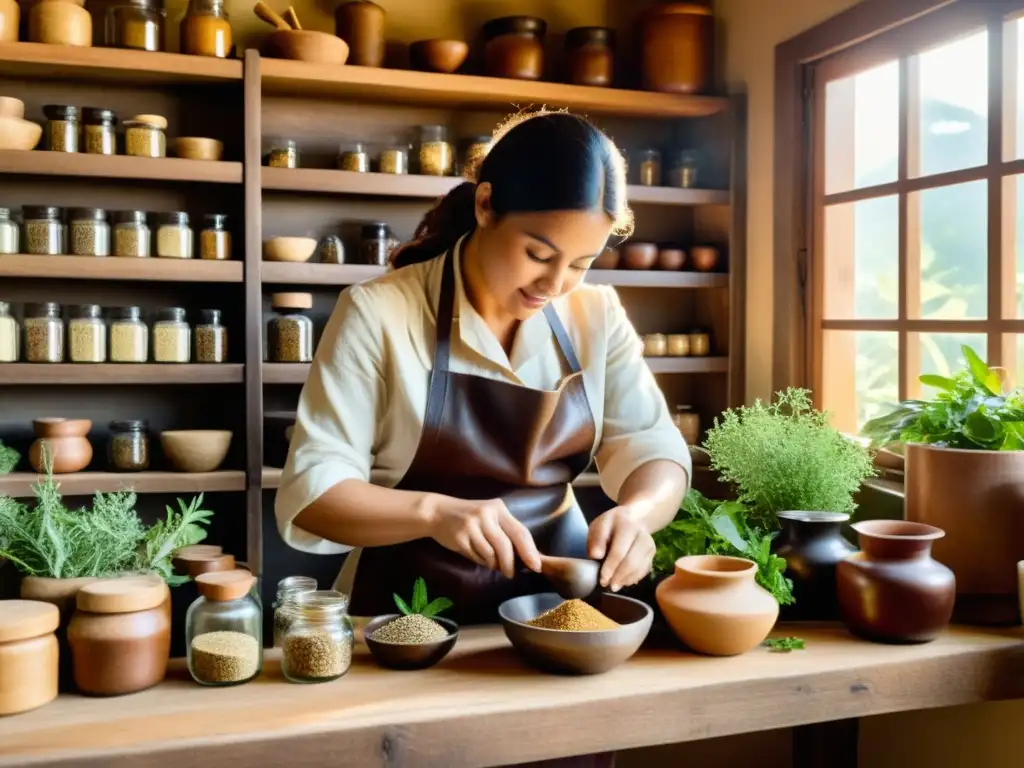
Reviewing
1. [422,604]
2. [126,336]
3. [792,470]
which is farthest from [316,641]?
[126,336]

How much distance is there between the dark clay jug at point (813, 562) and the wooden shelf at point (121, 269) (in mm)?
2002

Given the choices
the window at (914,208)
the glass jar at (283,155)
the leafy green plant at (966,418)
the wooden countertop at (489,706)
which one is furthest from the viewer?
the glass jar at (283,155)

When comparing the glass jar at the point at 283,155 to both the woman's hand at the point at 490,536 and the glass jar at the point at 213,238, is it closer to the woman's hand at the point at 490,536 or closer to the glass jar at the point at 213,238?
the glass jar at the point at 213,238

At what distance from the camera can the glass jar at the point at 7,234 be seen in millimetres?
2846

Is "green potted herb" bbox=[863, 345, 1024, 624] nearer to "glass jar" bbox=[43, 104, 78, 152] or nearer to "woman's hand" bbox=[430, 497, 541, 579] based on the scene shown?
"woman's hand" bbox=[430, 497, 541, 579]

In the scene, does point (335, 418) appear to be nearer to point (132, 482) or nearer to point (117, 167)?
point (132, 482)

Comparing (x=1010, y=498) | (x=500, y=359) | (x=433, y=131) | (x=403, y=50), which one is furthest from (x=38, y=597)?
(x=403, y=50)

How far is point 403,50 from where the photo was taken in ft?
11.2

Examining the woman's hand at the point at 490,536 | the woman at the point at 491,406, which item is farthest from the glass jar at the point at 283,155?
the woman's hand at the point at 490,536

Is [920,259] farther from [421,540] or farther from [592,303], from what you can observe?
[421,540]

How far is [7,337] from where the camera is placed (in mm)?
2879

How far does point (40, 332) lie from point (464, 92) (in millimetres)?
1481

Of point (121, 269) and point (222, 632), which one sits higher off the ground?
point (121, 269)

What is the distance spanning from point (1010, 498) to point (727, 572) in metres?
0.52
